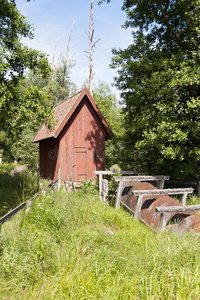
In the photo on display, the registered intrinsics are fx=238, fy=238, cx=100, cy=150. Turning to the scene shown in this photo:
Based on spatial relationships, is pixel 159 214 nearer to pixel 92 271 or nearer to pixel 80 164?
pixel 92 271

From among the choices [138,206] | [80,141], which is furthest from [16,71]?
[138,206]

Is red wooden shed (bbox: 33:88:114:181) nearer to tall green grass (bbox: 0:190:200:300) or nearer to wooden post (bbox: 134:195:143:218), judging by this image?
wooden post (bbox: 134:195:143:218)

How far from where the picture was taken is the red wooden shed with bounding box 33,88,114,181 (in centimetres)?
1438

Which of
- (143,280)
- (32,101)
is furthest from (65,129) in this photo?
(143,280)

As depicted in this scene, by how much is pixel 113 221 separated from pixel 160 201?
5.37 ft

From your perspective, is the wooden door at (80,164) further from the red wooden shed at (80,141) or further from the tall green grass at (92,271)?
the tall green grass at (92,271)

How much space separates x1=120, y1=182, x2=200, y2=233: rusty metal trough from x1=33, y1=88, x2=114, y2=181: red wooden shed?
5.23 metres

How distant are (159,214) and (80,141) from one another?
863cm

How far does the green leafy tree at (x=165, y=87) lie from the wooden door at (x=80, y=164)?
281cm

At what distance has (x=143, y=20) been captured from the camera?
1357 cm

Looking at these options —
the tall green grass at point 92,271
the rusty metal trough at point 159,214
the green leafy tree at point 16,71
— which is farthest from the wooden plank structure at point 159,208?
the green leafy tree at point 16,71

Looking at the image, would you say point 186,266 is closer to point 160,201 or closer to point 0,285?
point 0,285

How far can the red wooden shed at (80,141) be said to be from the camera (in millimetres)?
14383

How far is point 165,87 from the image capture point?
1091 centimetres
